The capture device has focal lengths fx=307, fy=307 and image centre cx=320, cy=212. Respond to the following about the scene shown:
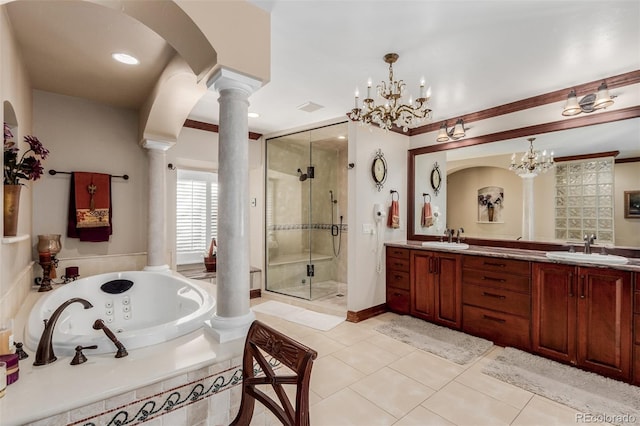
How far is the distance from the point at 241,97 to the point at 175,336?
1398mm

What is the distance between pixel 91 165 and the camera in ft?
10.8

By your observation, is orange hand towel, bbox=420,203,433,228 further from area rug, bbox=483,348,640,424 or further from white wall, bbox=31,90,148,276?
white wall, bbox=31,90,148,276

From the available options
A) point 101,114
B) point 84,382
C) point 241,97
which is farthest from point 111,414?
point 101,114

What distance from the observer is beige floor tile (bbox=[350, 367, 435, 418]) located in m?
2.11

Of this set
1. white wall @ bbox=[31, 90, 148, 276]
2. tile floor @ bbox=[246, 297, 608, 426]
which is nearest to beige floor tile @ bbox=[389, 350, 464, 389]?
tile floor @ bbox=[246, 297, 608, 426]

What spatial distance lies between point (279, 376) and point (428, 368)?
76.4 inches

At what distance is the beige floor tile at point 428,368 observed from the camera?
242 centimetres

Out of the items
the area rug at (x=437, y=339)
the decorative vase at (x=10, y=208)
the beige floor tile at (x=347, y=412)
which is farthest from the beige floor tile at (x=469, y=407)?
the decorative vase at (x=10, y=208)

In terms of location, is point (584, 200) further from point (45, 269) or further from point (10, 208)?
point (45, 269)

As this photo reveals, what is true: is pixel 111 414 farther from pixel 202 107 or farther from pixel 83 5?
pixel 202 107

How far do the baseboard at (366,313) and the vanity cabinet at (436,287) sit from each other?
40 cm

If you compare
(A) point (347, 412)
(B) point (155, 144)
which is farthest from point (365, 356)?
(B) point (155, 144)

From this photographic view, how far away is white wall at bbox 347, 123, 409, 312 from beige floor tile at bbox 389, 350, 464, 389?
1.04m

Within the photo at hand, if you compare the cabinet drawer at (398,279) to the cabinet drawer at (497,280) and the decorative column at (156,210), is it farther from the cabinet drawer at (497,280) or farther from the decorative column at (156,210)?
A: the decorative column at (156,210)
